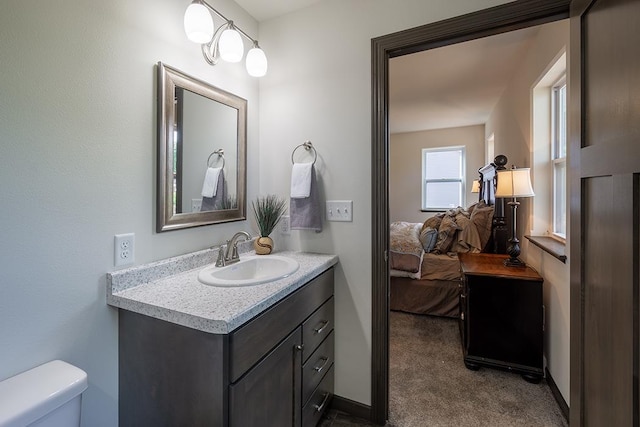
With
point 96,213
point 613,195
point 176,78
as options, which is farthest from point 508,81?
point 96,213

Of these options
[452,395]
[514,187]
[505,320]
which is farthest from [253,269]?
[514,187]

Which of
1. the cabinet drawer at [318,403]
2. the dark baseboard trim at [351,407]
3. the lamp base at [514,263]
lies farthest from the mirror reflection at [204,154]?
the lamp base at [514,263]

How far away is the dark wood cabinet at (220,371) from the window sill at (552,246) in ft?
4.59

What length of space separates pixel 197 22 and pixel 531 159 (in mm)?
2420

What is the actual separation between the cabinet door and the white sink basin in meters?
0.30

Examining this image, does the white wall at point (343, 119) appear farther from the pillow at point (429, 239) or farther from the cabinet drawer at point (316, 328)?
the pillow at point (429, 239)

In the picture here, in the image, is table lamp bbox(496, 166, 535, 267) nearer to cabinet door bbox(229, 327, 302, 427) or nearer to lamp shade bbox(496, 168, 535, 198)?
lamp shade bbox(496, 168, 535, 198)

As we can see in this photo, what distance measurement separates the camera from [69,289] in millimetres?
974

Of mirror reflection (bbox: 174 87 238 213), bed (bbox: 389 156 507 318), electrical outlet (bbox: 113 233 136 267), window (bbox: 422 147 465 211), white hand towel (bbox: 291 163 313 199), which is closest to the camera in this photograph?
electrical outlet (bbox: 113 233 136 267)

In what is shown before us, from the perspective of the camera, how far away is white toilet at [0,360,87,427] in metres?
0.71

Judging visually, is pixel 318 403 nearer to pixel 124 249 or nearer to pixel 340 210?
pixel 340 210

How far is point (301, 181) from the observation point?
1652 mm

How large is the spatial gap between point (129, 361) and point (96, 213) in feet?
1.84

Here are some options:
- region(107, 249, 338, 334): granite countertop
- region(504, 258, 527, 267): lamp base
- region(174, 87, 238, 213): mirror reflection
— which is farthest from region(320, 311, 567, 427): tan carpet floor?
region(174, 87, 238, 213): mirror reflection
